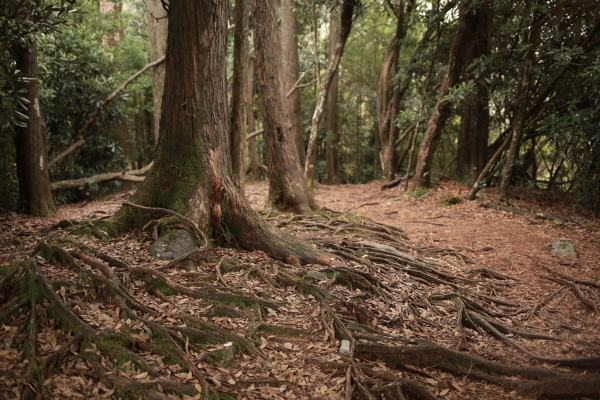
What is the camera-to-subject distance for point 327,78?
9.76m

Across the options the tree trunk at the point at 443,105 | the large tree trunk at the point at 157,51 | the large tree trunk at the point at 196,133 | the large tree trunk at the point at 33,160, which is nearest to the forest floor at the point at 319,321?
the large tree trunk at the point at 196,133

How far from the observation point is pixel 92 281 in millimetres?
3305

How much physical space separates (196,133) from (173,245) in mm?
1223

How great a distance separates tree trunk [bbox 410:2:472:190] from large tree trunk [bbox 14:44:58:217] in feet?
26.1

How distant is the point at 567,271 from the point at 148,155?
12559 millimetres

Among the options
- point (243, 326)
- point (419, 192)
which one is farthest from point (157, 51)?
point (243, 326)

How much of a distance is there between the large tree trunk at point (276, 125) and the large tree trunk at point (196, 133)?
8.07ft

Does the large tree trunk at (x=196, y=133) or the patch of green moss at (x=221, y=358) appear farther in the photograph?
the large tree trunk at (x=196, y=133)

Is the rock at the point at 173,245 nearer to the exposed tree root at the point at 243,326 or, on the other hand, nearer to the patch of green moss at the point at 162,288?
the exposed tree root at the point at 243,326

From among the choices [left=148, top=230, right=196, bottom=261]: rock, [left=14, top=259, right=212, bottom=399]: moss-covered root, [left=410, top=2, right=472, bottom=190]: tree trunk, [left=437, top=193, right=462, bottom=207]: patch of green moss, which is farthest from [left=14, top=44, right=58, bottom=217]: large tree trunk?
[left=410, top=2, right=472, bottom=190]: tree trunk

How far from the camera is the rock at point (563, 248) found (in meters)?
6.46

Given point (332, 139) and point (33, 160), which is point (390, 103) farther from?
point (33, 160)

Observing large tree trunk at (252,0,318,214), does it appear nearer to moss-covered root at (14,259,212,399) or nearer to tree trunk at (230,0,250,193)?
tree trunk at (230,0,250,193)

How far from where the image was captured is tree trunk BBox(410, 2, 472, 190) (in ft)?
32.0
